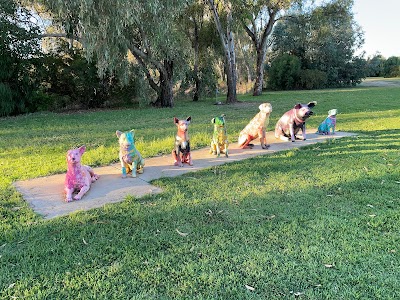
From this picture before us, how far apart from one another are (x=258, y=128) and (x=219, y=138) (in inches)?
39.0

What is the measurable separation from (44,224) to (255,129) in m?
4.45

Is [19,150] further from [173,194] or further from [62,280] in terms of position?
[62,280]

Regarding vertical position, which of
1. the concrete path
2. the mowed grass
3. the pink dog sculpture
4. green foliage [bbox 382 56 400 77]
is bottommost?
the mowed grass

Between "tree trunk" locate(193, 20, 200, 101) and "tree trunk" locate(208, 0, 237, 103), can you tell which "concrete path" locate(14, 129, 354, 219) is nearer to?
"tree trunk" locate(208, 0, 237, 103)

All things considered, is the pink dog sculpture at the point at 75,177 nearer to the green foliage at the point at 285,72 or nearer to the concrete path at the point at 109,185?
the concrete path at the point at 109,185

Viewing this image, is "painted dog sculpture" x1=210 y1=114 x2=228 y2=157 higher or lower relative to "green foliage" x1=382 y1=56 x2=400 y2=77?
lower

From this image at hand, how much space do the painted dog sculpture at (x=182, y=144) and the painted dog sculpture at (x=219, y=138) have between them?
66 centimetres

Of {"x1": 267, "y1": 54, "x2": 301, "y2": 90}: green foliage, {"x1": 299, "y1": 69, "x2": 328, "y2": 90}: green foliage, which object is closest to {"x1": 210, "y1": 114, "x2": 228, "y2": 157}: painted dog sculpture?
{"x1": 267, "y1": 54, "x2": 301, "y2": 90}: green foliage

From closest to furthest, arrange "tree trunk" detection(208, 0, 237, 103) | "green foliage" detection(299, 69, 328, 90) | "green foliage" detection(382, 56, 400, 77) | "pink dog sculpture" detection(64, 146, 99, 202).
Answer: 1. "pink dog sculpture" detection(64, 146, 99, 202)
2. "tree trunk" detection(208, 0, 237, 103)
3. "green foliage" detection(299, 69, 328, 90)
4. "green foliage" detection(382, 56, 400, 77)

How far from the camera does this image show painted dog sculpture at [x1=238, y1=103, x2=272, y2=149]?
6.52m

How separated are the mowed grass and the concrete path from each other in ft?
0.65

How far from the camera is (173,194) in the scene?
4.29 metres

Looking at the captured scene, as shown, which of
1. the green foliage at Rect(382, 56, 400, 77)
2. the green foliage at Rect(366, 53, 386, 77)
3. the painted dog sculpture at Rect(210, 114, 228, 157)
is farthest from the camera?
the green foliage at Rect(382, 56, 400, 77)

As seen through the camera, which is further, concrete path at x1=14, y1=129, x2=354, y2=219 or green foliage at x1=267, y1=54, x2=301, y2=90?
green foliage at x1=267, y1=54, x2=301, y2=90
